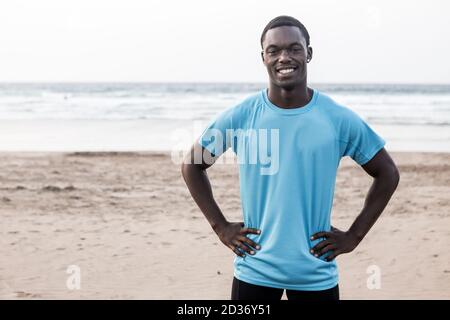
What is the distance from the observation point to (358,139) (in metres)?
2.49

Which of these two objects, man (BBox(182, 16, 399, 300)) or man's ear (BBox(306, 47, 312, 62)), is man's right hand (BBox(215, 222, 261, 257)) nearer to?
man (BBox(182, 16, 399, 300))

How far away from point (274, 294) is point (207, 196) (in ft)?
1.83

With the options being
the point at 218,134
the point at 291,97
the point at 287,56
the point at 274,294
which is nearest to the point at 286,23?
the point at 287,56

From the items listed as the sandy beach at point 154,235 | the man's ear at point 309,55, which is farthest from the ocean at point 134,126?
the man's ear at point 309,55

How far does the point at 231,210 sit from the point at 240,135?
639 centimetres

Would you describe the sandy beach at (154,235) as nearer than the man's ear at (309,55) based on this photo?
No

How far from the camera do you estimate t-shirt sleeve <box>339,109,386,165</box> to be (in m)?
2.47

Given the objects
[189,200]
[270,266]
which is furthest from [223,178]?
[270,266]

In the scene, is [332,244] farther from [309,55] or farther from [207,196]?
[309,55]

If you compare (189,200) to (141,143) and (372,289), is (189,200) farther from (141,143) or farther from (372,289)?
(141,143)

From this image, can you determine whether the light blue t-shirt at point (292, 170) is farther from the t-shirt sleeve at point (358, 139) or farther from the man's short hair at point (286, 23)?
the man's short hair at point (286, 23)

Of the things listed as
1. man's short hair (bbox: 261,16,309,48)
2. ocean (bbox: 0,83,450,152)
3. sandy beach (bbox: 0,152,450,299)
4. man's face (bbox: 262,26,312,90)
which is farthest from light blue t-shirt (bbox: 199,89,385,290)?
ocean (bbox: 0,83,450,152)

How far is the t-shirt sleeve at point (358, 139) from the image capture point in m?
2.47

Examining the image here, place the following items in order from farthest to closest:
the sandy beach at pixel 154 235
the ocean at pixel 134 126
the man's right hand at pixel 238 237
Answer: the ocean at pixel 134 126 < the sandy beach at pixel 154 235 < the man's right hand at pixel 238 237
